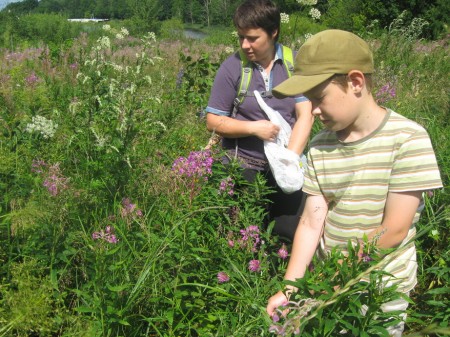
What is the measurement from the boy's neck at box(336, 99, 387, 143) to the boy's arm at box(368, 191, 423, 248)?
0.27 meters

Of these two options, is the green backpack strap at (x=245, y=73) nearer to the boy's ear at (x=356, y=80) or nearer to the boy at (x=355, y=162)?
the boy at (x=355, y=162)

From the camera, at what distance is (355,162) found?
2.05m

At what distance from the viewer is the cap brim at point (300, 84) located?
74.3 inches

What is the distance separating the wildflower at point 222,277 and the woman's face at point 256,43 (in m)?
1.51

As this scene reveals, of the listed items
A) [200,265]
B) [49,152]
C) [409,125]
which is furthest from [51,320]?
[409,125]

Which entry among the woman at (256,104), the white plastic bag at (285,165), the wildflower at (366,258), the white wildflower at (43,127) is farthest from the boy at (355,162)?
the white wildflower at (43,127)

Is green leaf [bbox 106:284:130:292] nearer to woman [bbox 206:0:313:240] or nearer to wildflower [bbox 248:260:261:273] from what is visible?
wildflower [bbox 248:260:261:273]

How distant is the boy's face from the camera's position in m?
1.93

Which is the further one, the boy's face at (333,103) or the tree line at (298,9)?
the tree line at (298,9)

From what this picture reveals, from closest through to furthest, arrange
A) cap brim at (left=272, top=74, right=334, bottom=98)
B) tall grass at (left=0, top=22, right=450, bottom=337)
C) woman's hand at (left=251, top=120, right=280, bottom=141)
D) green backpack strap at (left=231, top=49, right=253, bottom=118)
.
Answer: cap brim at (left=272, top=74, right=334, bottom=98) < tall grass at (left=0, top=22, right=450, bottom=337) < woman's hand at (left=251, top=120, right=280, bottom=141) < green backpack strap at (left=231, top=49, right=253, bottom=118)

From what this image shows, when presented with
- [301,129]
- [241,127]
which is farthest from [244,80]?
[301,129]

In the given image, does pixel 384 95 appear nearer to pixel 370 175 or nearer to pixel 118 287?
pixel 370 175

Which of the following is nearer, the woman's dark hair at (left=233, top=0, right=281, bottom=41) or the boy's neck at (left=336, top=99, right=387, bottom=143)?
the boy's neck at (left=336, top=99, right=387, bottom=143)

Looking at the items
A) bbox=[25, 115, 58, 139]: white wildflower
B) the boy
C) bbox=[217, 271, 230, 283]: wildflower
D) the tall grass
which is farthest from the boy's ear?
bbox=[25, 115, 58, 139]: white wildflower
